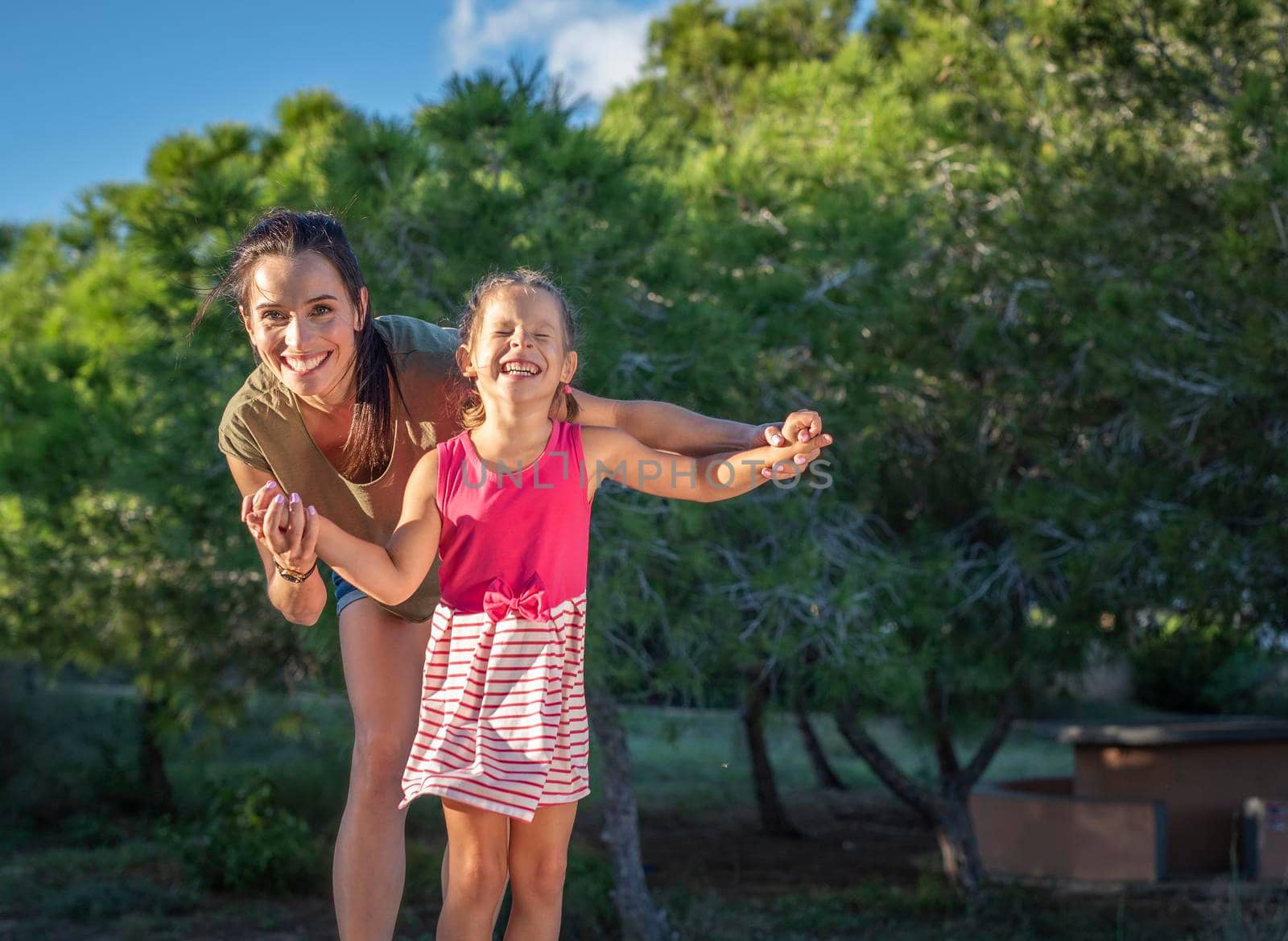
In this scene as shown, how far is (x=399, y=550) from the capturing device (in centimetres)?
176

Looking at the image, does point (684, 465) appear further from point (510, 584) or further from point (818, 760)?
point (818, 760)

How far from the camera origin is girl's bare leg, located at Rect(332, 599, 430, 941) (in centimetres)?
190

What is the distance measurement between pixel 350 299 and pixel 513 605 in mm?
562

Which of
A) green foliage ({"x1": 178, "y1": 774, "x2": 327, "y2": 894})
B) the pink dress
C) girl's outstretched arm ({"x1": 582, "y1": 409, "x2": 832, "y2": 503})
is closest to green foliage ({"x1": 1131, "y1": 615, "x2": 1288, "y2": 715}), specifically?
green foliage ({"x1": 178, "y1": 774, "x2": 327, "y2": 894})

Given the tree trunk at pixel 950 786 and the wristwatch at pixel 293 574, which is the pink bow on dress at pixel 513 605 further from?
the tree trunk at pixel 950 786

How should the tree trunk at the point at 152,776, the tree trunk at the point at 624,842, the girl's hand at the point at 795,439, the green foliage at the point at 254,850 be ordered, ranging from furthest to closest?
the tree trunk at the point at 152,776
the green foliage at the point at 254,850
the tree trunk at the point at 624,842
the girl's hand at the point at 795,439

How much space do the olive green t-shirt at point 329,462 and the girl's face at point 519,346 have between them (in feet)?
0.90

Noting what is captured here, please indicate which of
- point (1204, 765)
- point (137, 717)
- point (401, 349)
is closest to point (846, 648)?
point (401, 349)

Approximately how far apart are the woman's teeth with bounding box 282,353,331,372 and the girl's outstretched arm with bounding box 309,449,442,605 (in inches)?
9.4

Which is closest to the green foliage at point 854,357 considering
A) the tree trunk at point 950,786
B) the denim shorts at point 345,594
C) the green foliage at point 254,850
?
the tree trunk at point 950,786

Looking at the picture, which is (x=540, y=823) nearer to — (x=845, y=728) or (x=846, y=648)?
(x=846, y=648)

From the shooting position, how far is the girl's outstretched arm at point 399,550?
1647 mm

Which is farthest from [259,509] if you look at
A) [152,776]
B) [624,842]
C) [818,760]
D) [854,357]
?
[818,760]

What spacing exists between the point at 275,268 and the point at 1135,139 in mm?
4728
